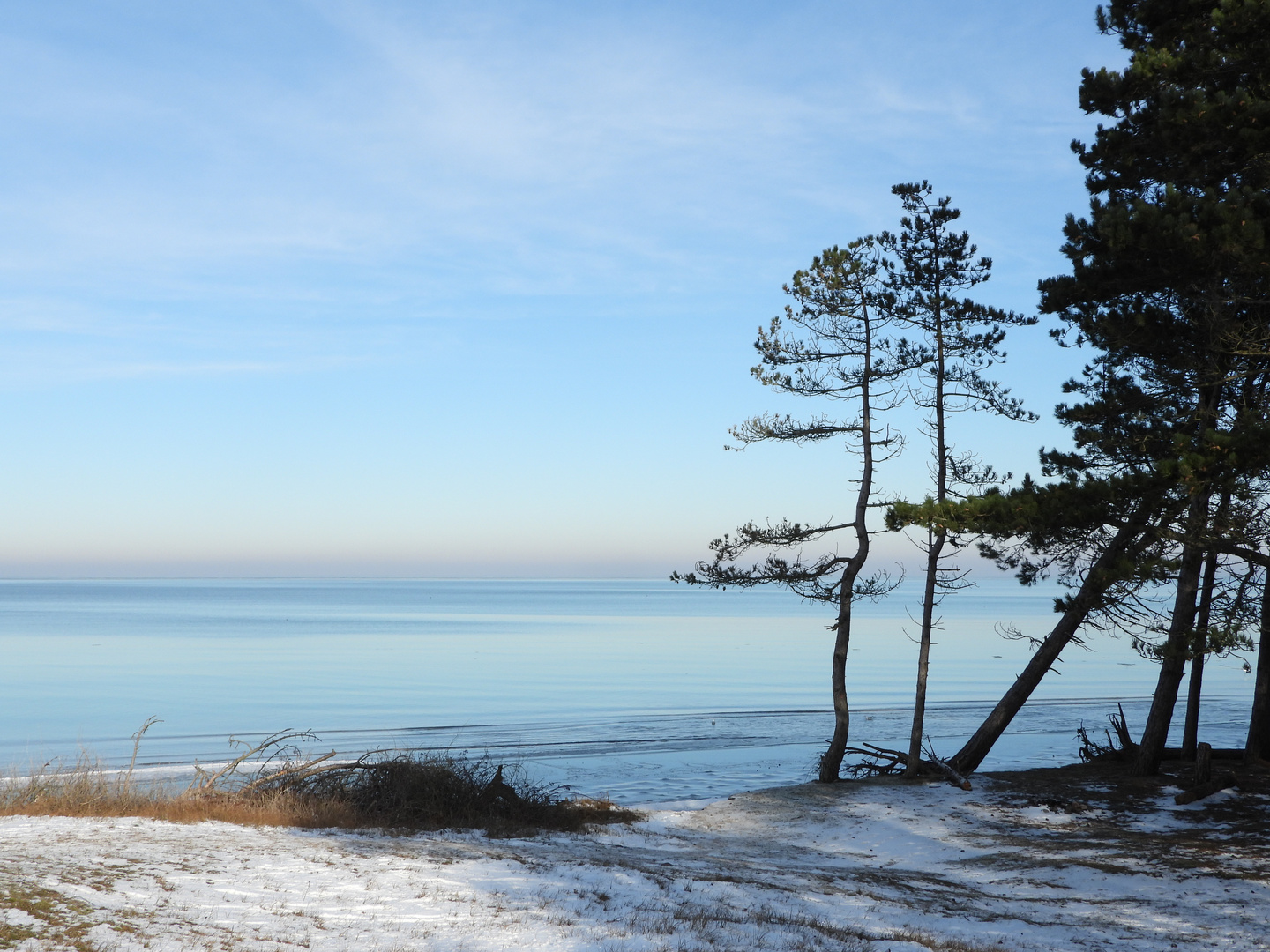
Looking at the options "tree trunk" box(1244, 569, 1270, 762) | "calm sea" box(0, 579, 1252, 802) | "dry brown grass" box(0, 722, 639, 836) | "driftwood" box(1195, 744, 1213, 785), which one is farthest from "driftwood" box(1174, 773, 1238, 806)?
"dry brown grass" box(0, 722, 639, 836)

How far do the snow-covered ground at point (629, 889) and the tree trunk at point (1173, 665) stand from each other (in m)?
2.80

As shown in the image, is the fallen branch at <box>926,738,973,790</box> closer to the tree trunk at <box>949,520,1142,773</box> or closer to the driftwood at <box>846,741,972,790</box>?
the driftwood at <box>846,741,972,790</box>

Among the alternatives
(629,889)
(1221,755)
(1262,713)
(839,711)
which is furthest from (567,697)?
(629,889)

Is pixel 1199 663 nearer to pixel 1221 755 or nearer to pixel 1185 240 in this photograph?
pixel 1221 755

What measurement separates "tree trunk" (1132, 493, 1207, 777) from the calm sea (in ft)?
20.6

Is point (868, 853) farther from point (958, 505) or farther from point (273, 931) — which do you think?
point (273, 931)

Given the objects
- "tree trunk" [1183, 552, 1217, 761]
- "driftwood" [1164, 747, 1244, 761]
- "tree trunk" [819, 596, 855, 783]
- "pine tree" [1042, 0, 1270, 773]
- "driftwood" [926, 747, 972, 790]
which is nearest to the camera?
"pine tree" [1042, 0, 1270, 773]

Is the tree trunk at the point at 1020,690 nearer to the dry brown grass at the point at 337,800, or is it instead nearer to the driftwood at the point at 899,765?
the driftwood at the point at 899,765

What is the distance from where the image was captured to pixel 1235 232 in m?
11.0

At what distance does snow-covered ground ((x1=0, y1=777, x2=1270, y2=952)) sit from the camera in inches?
278

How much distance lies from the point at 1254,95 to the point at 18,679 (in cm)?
4278

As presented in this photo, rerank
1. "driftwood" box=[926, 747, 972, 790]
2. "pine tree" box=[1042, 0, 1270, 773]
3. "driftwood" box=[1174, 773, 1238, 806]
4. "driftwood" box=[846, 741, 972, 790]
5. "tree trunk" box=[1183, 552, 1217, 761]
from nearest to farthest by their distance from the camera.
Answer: "pine tree" box=[1042, 0, 1270, 773]
"driftwood" box=[1174, 773, 1238, 806]
"tree trunk" box=[1183, 552, 1217, 761]
"driftwood" box=[926, 747, 972, 790]
"driftwood" box=[846, 741, 972, 790]

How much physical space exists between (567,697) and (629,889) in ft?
90.7

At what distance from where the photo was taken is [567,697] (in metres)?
36.2
